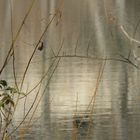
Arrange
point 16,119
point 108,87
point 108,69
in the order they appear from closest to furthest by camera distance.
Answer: point 16,119 → point 108,87 → point 108,69

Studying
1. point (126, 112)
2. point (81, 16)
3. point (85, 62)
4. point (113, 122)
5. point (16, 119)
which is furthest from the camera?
point (81, 16)

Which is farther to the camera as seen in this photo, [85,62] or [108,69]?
[85,62]

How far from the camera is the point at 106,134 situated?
19.7ft

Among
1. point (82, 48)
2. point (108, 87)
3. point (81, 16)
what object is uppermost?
point (81, 16)

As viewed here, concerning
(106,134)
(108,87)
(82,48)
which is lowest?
(106,134)

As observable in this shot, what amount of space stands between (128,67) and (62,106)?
304 cm

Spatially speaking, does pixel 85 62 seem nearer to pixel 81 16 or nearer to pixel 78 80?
pixel 78 80

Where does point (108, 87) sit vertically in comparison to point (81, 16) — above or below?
below

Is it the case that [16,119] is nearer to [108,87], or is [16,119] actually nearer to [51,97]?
[51,97]

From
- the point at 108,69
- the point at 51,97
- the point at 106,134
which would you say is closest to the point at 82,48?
the point at 108,69

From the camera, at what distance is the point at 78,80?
9078 mm

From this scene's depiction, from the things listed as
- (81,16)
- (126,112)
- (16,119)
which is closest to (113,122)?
(126,112)

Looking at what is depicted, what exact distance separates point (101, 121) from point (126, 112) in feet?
1.95

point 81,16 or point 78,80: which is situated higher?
point 81,16
